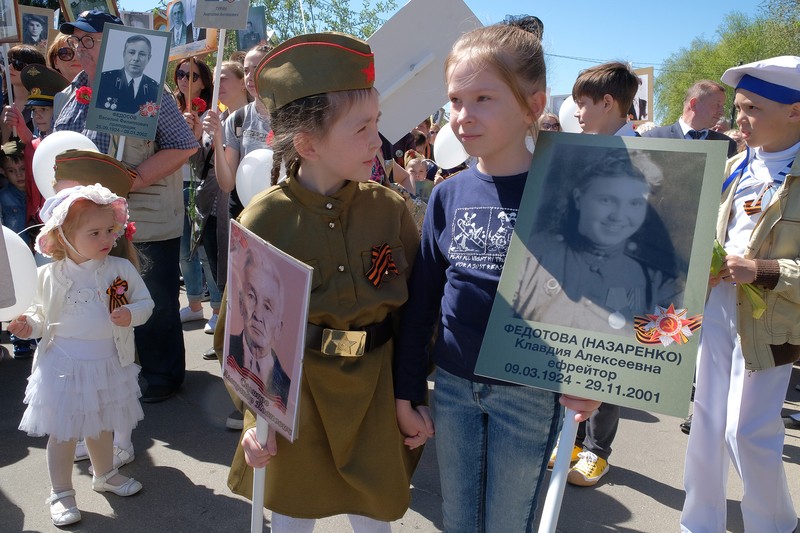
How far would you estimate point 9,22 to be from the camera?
6031 mm

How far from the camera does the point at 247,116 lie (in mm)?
3803

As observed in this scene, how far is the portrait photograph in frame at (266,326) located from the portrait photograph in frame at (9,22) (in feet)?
18.7

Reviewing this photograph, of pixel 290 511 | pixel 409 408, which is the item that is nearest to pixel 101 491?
pixel 290 511

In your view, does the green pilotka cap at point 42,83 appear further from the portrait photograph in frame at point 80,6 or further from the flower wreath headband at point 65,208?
the flower wreath headband at point 65,208

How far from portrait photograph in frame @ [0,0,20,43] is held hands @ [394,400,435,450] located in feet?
19.4

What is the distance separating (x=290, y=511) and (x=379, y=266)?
0.71 meters

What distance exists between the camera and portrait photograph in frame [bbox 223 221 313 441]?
4.60 feet

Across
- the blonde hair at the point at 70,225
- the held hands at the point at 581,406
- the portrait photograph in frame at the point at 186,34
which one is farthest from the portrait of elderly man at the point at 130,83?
the held hands at the point at 581,406

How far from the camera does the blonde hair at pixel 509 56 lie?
1622 millimetres

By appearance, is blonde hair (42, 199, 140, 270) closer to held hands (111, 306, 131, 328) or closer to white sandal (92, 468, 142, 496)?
held hands (111, 306, 131, 328)

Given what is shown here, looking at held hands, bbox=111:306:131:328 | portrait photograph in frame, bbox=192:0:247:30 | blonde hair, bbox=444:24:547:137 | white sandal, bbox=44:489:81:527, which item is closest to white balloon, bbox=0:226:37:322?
held hands, bbox=111:306:131:328

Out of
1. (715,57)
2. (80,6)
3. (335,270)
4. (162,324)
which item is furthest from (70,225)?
(715,57)

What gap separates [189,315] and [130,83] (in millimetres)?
2848

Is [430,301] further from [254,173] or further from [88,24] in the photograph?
[88,24]
